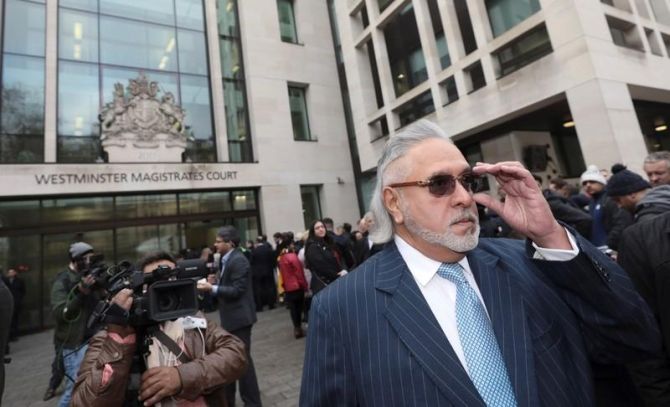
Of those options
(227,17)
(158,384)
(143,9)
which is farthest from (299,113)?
(158,384)

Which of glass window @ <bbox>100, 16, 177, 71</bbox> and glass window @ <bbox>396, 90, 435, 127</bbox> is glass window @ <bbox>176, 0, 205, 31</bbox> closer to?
glass window @ <bbox>100, 16, 177, 71</bbox>

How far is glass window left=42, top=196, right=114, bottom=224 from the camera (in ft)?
39.3

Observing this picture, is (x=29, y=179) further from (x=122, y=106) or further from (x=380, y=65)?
(x=380, y=65)

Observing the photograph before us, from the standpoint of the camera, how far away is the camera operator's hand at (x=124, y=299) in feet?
6.66

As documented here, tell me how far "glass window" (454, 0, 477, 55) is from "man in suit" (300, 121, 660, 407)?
41.5 ft

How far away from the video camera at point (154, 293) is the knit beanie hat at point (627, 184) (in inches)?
Answer: 152

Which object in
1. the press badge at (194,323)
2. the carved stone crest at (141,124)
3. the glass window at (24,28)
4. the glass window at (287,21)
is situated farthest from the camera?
the glass window at (287,21)

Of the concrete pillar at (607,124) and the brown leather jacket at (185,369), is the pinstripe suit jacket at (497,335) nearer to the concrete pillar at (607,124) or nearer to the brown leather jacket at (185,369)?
the brown leather jacket at (185,369)

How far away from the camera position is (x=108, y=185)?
1238cm

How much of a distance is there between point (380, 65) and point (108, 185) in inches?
444

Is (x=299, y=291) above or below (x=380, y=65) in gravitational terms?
below

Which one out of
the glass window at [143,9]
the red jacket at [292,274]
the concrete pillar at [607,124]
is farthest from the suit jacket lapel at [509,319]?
the glass window at [143,9]

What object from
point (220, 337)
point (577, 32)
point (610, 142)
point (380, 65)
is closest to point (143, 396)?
point (220, 337)

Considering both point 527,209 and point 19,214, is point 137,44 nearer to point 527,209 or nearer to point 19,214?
point 19,214
